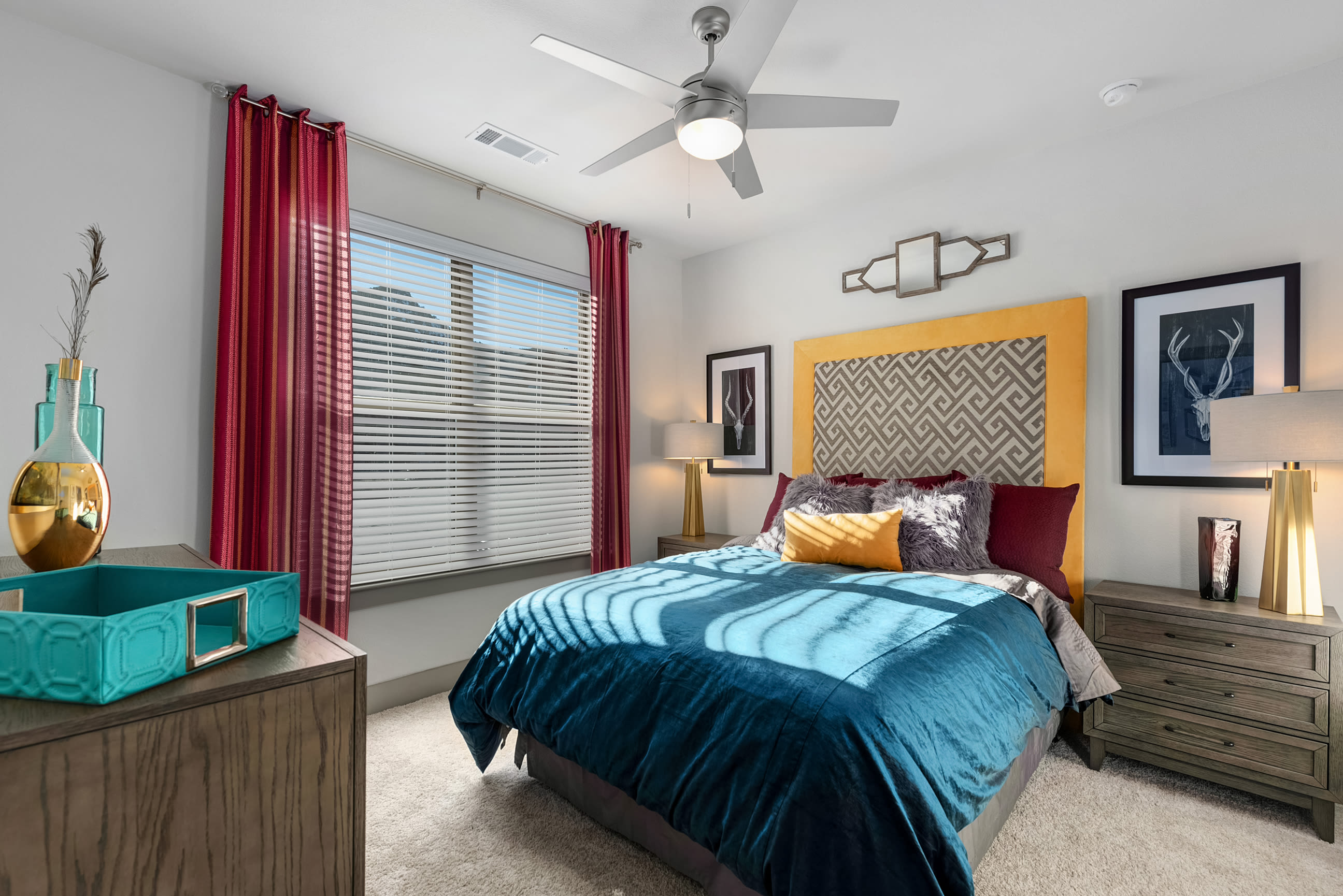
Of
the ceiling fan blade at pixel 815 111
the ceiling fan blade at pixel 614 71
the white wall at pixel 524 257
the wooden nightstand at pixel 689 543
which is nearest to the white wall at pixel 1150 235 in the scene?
the white wall at pixel 524 257

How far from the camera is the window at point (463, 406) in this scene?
9.82 feet

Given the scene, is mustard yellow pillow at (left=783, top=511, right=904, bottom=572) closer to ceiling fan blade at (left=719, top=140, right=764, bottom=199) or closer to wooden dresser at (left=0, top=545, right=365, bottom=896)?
ceiling fan blade at (left=719, top=140, right=764, bottom=199)

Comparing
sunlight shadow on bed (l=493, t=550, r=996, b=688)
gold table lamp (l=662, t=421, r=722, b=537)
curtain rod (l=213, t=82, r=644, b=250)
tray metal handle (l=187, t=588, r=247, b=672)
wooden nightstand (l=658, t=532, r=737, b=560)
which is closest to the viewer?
tray metal handle (l=187, t=588, r=247, b=672)

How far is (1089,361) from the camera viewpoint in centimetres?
286

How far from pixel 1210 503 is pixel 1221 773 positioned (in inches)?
40.8

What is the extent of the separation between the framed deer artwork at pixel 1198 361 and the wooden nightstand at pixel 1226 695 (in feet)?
1.80

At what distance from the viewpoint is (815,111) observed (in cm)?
208

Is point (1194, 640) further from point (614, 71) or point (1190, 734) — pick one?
point (614, 71)

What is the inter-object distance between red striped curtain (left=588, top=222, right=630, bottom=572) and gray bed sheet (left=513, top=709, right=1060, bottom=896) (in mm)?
1706

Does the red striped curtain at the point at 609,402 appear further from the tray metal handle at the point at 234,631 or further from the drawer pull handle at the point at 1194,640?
the tray metal handle at the point at 234,631

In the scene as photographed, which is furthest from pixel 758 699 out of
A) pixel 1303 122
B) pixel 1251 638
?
pixel 1303 122

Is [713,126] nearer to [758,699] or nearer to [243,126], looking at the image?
[758,699]

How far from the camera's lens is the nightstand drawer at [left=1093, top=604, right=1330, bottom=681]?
6.73 feet

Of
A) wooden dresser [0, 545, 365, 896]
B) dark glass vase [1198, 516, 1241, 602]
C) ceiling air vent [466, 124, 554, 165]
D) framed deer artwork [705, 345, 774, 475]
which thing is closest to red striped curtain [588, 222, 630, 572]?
framed deer artwork [705, 345, 774, 475]
